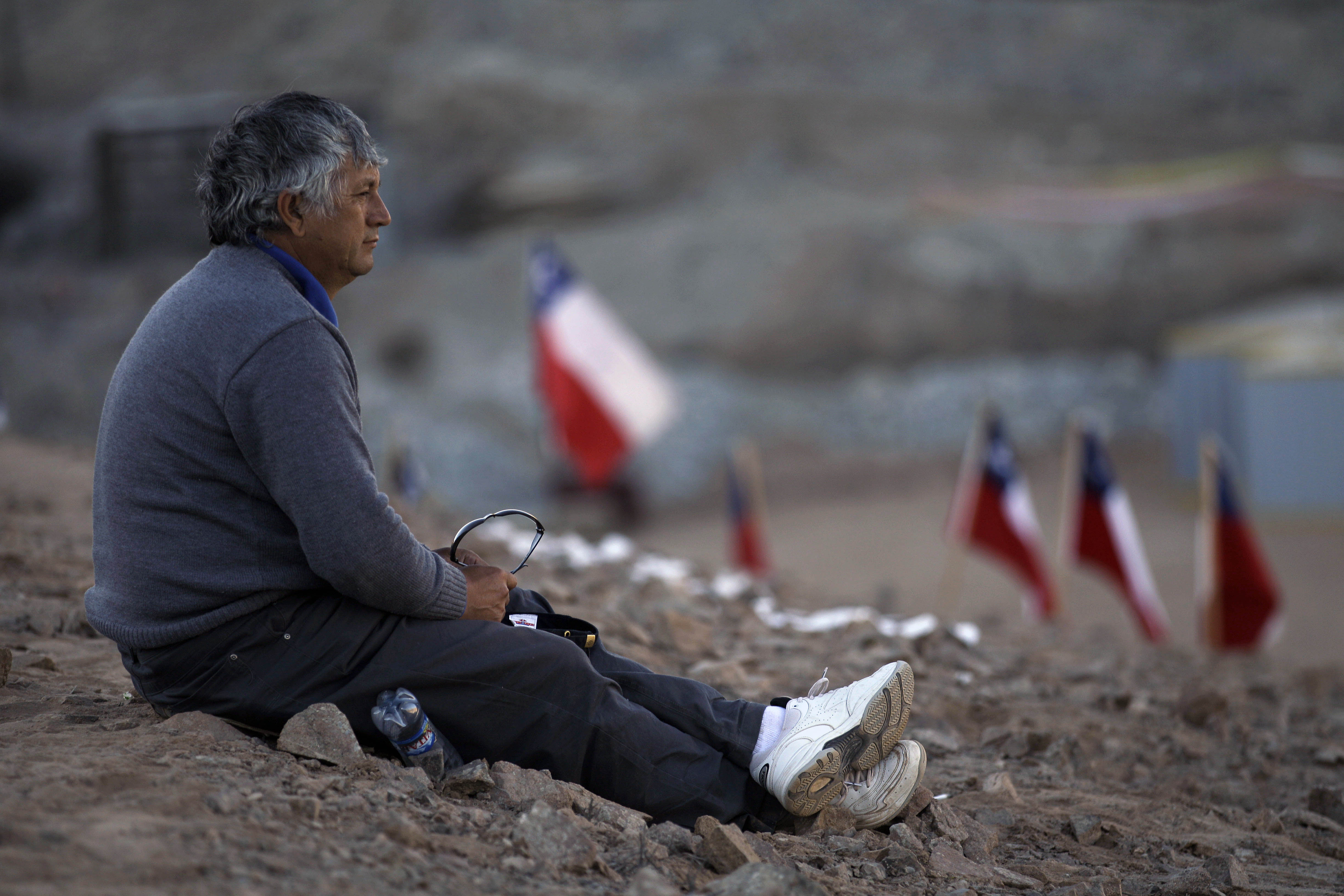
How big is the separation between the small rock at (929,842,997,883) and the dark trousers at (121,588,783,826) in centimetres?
33

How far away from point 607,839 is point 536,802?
0.17 m

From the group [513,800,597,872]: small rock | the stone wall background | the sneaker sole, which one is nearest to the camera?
[513,800,597,872]: small rock

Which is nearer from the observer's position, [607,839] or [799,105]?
[607,839]

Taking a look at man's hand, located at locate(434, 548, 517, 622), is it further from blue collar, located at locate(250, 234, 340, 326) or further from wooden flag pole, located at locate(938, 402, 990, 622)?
wooden flag pole, located at locate(938, 402, 990, 622)

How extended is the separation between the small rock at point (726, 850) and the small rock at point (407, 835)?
Answer: 53cm

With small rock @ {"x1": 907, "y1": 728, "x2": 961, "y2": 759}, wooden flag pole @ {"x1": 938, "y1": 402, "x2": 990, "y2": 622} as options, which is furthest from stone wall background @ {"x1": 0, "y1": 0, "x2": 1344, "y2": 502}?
small rock @ {"x1": 907, "y1": 728, "x2": 961, "y2": 759}

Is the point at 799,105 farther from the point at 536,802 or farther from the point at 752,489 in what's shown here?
the point at 536,802

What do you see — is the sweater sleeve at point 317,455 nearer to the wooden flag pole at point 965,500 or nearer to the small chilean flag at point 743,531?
the wooden flag pole at point 965,500

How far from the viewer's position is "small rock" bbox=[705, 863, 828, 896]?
2.05 meters

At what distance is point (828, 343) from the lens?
57.8 feet

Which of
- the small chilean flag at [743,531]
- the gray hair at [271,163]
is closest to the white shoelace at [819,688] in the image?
the gray hair at [271,163]

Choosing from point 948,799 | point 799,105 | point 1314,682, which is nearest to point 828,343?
point 799,105

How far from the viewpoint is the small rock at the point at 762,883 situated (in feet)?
6.74

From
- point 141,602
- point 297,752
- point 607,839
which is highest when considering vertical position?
point 141,602
